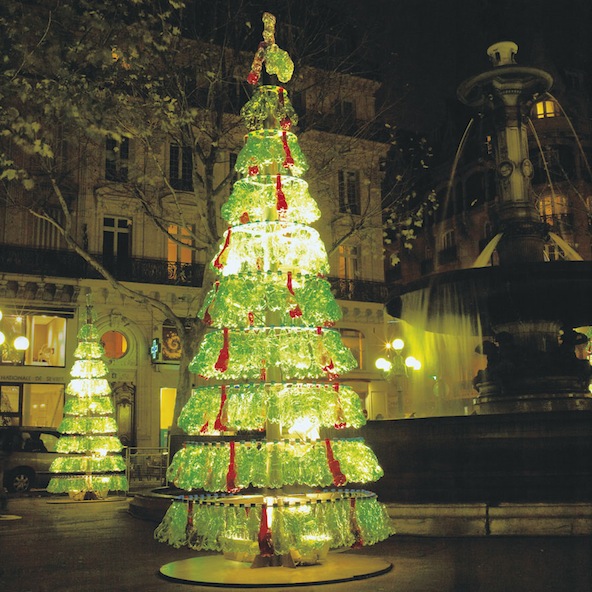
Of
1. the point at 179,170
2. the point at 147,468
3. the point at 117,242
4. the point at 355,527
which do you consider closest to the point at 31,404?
the point at 117,242

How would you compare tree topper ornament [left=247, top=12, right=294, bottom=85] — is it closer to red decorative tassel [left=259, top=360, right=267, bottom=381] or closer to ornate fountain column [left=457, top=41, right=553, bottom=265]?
red decorative tassel [left=259, top=360, right=267, bottom=381]

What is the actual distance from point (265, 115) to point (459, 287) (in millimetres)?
4169

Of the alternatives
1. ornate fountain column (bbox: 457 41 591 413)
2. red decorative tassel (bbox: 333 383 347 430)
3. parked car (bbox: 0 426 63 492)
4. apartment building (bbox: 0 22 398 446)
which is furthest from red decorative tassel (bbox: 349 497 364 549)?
apartment building (bbox: 0 22 398 446)

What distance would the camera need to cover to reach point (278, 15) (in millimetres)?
19500

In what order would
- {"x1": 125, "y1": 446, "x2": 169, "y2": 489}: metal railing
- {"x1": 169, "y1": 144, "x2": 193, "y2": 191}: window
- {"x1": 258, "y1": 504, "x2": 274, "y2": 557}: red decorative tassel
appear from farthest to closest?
{"x1": 169, "y1": 144, "x2": 193, "y2": 191}: window < {"x1": 125, "y1": 446, "x2": 169, "y2": 489}: metal railing < {"x1": 258, "y1": 504, "x2": 274, "y2": 557}: red decorative tassel

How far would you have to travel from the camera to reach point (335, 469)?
6.92 meters

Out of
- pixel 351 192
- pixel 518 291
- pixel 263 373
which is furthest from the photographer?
pixel 351 192

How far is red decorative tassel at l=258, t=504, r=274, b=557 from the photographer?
6.73 meters

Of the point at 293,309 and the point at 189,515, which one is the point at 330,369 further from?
the point at 189,515

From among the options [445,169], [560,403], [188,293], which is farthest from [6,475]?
[445,169]

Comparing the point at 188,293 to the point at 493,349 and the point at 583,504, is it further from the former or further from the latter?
the point at 583,504

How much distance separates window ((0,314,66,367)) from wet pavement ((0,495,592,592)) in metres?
19.0

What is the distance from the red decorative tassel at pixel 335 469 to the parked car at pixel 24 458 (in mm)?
15486

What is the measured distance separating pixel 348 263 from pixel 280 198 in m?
29.8
